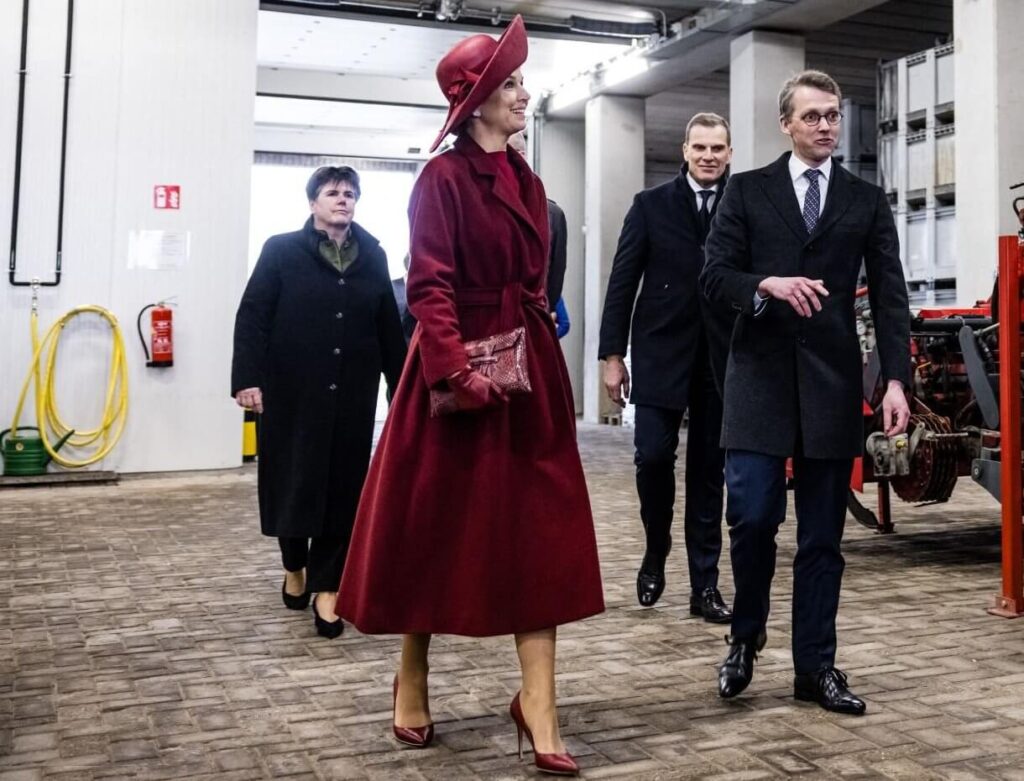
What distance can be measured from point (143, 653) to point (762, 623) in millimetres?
1938

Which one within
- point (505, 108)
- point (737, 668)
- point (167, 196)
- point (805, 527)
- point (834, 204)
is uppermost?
point (167, 196)

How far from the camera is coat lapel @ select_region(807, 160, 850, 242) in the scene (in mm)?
2914

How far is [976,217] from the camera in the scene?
26.2ft

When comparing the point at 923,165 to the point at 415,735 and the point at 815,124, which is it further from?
the point at 415,735

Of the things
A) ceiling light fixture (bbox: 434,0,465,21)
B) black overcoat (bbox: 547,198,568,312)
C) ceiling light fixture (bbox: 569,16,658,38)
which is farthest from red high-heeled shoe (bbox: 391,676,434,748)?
ceiling light fixture (bbox: 569,16,658,38)

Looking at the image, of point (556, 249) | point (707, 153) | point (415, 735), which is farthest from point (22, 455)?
point (415, 735)

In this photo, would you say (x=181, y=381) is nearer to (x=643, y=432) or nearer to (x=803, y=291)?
(x=643, y=432)

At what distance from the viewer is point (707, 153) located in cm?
390

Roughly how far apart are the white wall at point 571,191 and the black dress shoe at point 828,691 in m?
12.6

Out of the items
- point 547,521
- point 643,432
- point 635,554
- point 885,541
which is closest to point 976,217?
point 885,541

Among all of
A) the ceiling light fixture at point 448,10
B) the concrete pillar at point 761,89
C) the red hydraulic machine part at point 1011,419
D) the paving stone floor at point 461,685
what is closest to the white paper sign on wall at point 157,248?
the paving stone floor at point 461,685

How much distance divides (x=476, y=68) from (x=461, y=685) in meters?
1.71

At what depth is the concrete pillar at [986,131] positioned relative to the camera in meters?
7.79

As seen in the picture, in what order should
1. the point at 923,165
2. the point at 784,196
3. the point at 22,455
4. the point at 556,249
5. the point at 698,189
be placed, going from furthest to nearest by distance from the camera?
the point at 923,165, the point at 22,455, the point at 556,249, the point at 698,189, the point at 784,196
